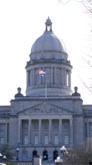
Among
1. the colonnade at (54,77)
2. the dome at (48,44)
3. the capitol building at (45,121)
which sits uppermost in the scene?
the dome at (48,44)

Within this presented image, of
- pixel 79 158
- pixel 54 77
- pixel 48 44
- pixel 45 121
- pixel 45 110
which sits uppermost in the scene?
pixel 48 44

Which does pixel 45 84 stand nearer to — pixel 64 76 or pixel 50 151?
pixel 64 76

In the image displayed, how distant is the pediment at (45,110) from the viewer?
10850 cm

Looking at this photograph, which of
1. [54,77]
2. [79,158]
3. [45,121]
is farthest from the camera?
[54,77]

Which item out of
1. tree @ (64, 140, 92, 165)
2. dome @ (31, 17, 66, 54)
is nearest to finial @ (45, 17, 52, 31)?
dome @ (31, 17, 66, 54)

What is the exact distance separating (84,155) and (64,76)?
6998 centimetres

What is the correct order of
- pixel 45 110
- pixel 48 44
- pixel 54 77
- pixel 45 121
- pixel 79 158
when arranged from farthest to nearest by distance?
pixel 48 44 < pixel 54 77 < pixel 45 121 < pixel 45 110 < pixel 79 158

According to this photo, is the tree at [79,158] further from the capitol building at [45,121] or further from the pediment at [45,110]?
the pediment at [45,110]

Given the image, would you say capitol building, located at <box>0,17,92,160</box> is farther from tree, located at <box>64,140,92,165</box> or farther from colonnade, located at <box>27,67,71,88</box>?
tree, located at <box>64,140,92,165</box>

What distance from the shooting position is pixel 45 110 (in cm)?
10888

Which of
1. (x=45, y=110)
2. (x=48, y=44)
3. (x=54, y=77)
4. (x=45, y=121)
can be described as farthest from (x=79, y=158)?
(x=48, y=44)

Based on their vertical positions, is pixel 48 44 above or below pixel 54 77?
above

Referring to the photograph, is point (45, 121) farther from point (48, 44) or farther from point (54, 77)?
point (48, 44)

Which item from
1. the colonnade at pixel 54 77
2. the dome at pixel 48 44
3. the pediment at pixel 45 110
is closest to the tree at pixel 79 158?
the pediment at pixel 45 110
